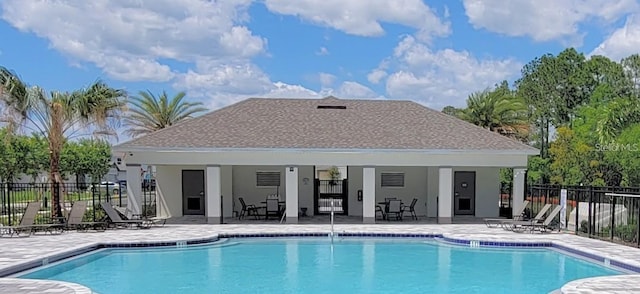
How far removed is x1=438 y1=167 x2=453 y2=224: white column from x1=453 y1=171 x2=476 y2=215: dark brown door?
2.94 m

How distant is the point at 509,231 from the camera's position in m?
18.5

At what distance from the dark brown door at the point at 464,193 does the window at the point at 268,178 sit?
7793mm

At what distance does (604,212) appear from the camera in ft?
55.5

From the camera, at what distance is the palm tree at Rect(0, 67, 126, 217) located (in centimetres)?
1792

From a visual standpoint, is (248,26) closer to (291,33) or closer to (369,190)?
(291,33)

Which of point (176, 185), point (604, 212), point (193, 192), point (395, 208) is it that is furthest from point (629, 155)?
point (176, 185)

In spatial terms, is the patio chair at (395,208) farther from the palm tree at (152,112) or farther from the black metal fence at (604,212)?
the palm tree at (152,112)

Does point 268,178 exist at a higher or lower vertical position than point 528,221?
higher

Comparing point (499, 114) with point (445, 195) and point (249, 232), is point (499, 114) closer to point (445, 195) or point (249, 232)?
point (445, 195)

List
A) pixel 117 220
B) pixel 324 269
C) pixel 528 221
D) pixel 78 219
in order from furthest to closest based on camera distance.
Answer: pixel 117 220, pixel 528 221, pixel 78 219, pixel 324 269

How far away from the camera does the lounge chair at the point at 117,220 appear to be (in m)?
18.6

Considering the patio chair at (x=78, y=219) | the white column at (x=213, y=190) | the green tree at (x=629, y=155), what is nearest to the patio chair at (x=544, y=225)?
the white column at (x=213, y=190)

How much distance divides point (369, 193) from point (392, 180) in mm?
3238

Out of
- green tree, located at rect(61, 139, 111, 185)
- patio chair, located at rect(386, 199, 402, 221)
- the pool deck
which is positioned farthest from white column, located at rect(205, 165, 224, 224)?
green tree, located at rect(61, 139, 111, 185)
